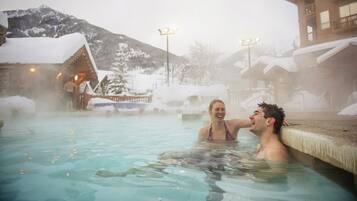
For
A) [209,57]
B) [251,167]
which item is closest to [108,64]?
[209,57]

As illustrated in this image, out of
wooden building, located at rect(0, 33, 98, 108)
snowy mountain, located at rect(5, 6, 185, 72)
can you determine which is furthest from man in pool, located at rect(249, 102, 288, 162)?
snowy mountain, located at rect(5, 6, 185, 72)

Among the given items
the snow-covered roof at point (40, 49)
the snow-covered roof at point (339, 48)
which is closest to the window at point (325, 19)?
the snow-covered roof at point (339, 48)

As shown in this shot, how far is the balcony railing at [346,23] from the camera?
1586 centimetres

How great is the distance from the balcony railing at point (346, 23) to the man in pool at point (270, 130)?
17035mm

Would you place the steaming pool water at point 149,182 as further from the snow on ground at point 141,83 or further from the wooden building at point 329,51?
the snow on ground at point 141,83

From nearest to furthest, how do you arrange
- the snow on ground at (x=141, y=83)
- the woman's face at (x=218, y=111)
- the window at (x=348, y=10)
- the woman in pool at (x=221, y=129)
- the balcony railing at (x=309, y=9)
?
the woman's face at (x=218, y=111) → the woman in pool at (x=221, y=129) → the window at (x=348, y=10) → the balcony railing at (x=309, y=9) → the snow on ground at (x=141, y=83)

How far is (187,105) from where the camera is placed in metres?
20.7

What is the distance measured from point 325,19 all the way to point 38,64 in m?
20.3

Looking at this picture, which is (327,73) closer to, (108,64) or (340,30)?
(340,30)

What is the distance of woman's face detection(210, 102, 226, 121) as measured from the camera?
158 inches

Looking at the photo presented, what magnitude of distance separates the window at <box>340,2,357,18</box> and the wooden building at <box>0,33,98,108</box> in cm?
1831

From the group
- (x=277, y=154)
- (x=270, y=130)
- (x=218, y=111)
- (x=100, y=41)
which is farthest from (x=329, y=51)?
(x=100, y=41)

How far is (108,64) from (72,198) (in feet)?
241

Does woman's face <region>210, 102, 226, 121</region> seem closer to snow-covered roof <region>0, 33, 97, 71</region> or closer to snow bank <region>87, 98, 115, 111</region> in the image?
snow-covered roof <region>0, 33, 97, 71</region>
